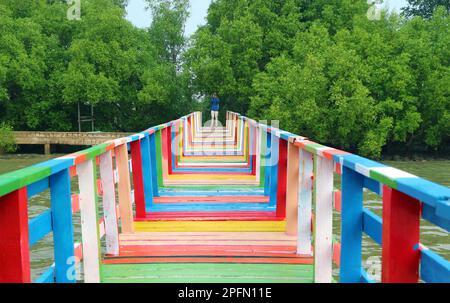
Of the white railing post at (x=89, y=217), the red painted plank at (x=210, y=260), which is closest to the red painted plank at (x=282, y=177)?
the red painted plank at (x=210, y=260)

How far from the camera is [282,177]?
607 cm

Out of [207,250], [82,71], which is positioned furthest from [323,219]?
[82,71]

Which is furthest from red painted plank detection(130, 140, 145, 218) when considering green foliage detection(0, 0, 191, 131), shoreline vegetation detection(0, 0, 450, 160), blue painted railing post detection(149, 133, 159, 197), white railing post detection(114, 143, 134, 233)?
green foliage detection(0, 0, 191, 131)

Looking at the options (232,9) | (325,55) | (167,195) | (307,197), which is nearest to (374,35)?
(325,55)

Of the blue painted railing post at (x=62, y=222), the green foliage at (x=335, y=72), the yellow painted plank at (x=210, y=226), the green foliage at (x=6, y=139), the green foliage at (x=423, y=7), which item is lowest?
the green foliage at (x=6, y=139)

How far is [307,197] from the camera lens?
4734 millimetres

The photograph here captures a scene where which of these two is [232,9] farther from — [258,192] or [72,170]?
[72,170]

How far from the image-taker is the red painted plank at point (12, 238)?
238 cm

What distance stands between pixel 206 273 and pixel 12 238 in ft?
7.21

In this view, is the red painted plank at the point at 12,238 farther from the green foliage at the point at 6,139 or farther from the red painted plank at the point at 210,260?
the green foliage at the point at 6,139

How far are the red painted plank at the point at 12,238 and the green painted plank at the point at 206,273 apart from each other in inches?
70.2

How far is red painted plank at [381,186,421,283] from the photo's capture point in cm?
235

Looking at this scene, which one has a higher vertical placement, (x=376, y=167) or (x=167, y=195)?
(x=376, y=167)

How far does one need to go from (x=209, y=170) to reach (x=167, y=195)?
284 cm
